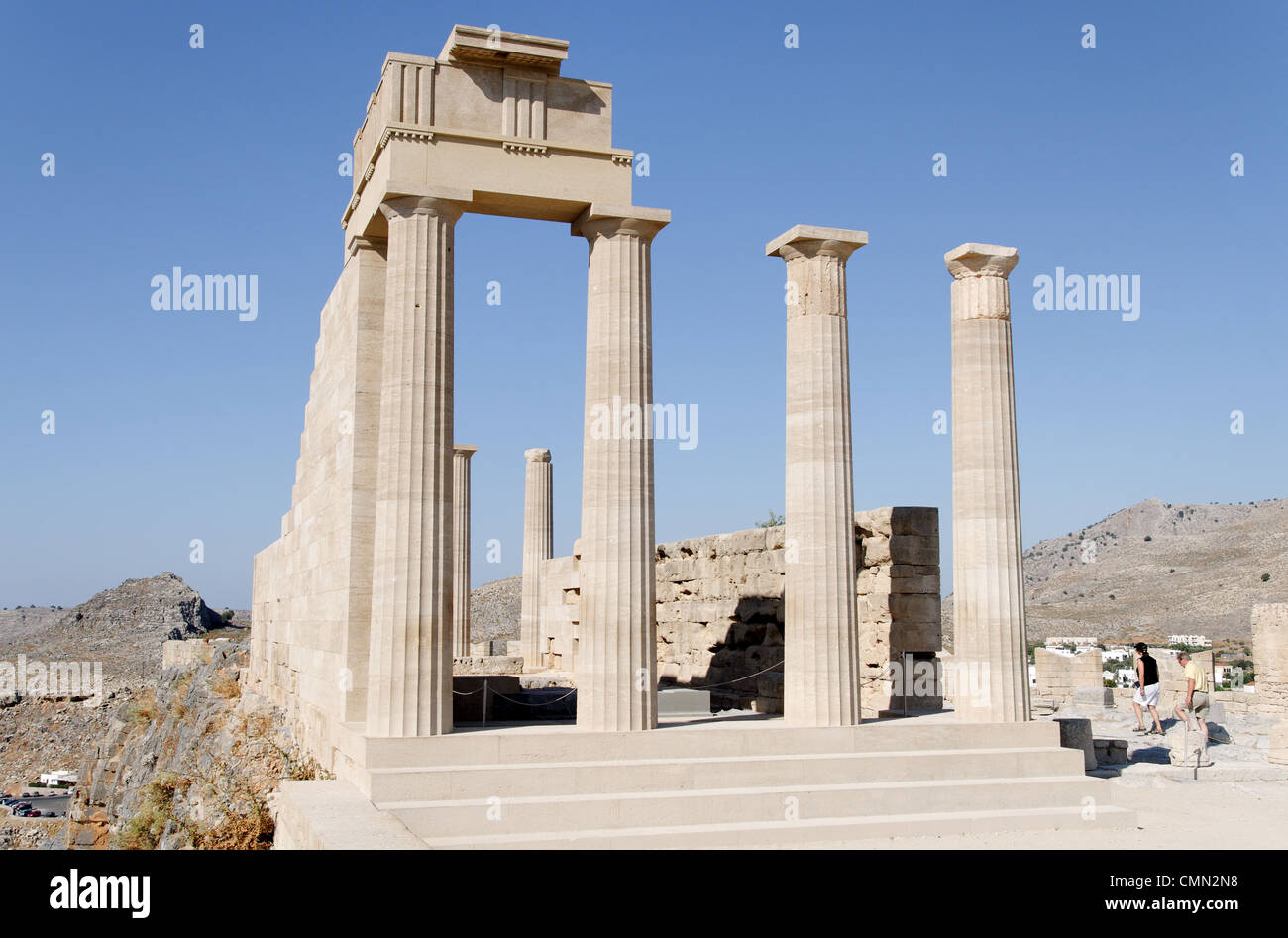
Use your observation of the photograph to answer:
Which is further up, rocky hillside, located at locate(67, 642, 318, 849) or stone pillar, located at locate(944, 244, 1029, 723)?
stone pillar, located at locate(944, 244, 1029, 723)

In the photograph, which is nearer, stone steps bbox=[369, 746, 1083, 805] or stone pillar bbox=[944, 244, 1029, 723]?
stone steps bbox=[369, 746, 1083, 805]

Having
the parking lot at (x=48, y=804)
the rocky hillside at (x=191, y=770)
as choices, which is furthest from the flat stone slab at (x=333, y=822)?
the parking lot at (x=48, y=804)

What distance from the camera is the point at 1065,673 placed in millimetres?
31688

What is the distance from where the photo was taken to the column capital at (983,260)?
1656 cm

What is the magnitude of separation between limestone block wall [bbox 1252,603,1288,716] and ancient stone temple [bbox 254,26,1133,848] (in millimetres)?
13892

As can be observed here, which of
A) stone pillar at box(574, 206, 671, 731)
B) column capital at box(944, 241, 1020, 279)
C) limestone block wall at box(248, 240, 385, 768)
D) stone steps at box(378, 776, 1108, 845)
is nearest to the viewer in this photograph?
stone steps at box(378, 776, 1108, 845)

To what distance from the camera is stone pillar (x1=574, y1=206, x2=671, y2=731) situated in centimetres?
1392

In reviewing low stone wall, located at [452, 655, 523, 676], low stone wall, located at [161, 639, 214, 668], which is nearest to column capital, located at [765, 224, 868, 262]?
Answer: low stone wall, located at [452, 655, 523, 676]

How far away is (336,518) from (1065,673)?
23460 mm

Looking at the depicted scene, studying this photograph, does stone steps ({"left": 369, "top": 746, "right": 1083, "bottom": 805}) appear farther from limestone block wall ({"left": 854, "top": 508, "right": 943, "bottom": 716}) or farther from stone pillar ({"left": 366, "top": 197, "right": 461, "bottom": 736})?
limestone block wall ({"left": 854, "top": 508, "right": 943, "bottom": 716})

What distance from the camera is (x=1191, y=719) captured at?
18.6 metres

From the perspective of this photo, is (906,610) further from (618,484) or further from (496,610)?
(496,610)
